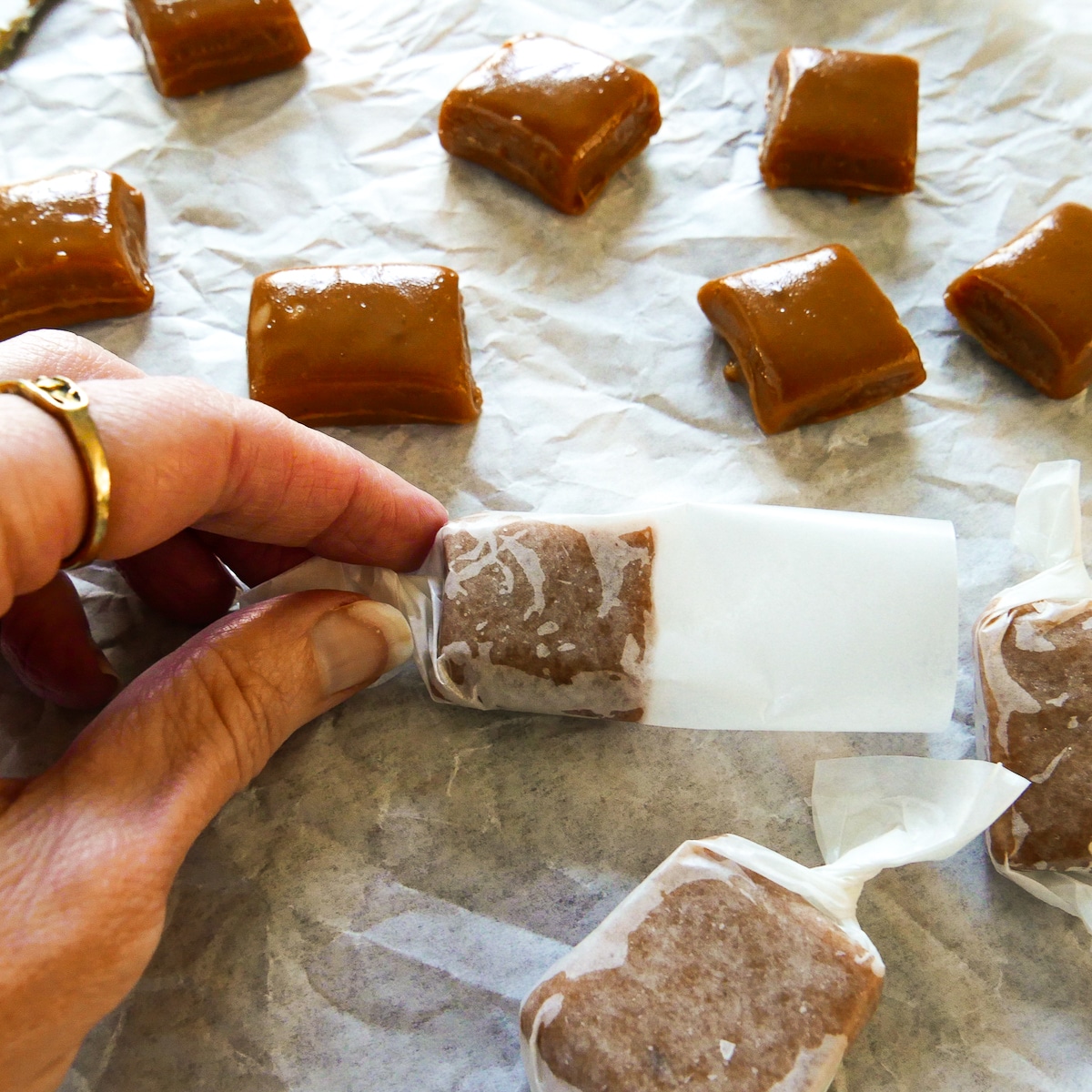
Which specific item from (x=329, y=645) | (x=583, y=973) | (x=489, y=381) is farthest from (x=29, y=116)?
(x=583, y=973)

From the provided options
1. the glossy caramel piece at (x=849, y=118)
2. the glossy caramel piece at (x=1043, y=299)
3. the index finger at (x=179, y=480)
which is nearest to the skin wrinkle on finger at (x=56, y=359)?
the index finger at (x=179, y=480)

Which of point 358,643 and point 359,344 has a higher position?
point 359,344

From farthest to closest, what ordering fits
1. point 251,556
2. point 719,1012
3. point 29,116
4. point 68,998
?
point 29,116 → point 251,556 → point 719,1012 → point 68,998

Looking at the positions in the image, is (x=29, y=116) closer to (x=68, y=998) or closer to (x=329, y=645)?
(x=329, y=645)

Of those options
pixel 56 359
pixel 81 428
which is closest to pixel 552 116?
pixel 56 359

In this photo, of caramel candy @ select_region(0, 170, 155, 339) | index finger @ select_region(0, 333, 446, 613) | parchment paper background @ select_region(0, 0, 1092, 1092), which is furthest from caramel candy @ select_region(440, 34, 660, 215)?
index finger @ select_region(0, 333, 446, 613)

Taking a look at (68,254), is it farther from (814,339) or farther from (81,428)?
(814,339)
